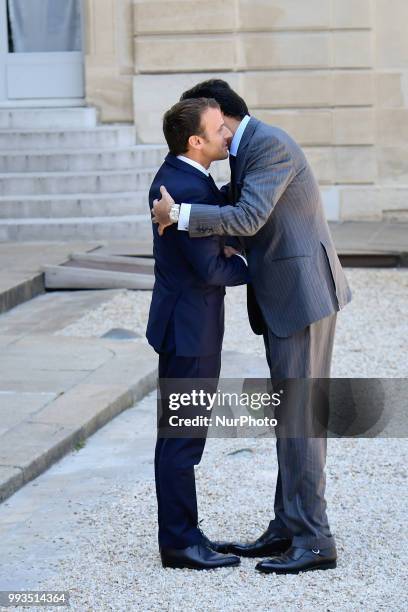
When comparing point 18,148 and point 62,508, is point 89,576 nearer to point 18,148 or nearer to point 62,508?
point 62,508

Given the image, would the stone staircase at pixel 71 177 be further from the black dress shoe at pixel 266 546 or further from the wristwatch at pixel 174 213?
the wristwatch at pixel 174 213

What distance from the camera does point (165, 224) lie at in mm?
4270

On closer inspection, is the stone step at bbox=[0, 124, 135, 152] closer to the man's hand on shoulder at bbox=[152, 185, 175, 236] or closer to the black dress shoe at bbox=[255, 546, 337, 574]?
the man's hand on shoulder at bbox=[152, 185, 175, 236]

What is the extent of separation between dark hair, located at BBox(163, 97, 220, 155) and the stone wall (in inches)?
378

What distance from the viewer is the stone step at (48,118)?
544 inches

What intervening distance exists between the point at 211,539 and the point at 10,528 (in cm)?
81

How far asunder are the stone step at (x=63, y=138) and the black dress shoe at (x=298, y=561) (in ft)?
31.7

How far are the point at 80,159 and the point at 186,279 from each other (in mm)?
9194

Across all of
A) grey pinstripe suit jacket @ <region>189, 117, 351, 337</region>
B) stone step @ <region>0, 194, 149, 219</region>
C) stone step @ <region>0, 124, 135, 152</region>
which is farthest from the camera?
stone step @ <region>0, 124, 135, 152</region>

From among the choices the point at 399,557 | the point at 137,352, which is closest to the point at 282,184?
the point at 399,557

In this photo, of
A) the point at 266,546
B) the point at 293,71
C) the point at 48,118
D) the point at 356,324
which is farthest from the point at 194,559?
the point at 293,71

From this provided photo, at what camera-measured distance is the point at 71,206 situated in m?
12.8

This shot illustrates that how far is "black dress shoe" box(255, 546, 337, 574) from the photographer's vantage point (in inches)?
172

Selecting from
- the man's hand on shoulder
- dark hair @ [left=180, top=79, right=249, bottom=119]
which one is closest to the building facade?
dark hair @ [left=180, top=79, right=249, bottom=119]
